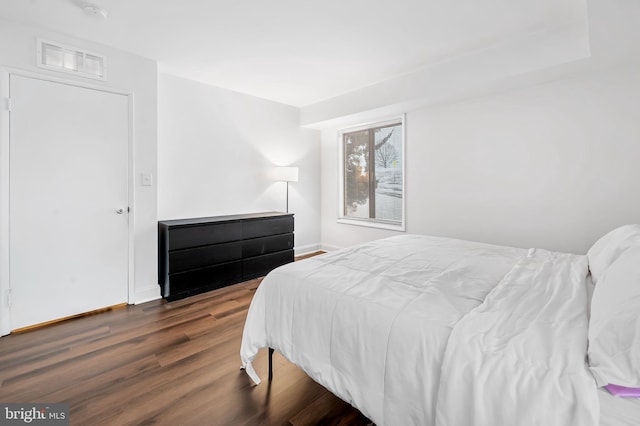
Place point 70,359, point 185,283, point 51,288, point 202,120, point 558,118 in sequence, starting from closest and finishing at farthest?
point 70,359
point 51,288
point 558,118
point 185,283
point 202,120

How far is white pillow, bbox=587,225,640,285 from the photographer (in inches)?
55.8

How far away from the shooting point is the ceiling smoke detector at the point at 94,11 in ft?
7.24

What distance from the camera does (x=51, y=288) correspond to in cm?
263

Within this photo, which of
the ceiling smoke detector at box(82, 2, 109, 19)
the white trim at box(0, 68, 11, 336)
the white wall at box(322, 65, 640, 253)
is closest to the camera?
the ceiling smoke detector at box(82, 2, 109, 19)

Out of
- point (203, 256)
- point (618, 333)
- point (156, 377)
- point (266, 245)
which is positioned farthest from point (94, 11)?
point (618, 333)

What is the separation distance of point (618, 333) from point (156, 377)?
89.2 inches

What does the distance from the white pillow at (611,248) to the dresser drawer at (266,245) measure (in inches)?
126

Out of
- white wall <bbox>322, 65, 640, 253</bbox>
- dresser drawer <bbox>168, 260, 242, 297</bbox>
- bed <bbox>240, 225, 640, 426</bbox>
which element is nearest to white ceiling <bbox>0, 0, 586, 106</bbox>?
white wall <bbox>322, 65, 640, 253</bbox>

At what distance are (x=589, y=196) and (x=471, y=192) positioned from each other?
1048mm

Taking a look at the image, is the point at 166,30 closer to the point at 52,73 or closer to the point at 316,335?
the point at 52,73

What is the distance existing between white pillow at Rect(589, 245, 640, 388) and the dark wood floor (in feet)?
3.57

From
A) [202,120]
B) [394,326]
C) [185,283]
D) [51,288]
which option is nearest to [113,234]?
[51,288]

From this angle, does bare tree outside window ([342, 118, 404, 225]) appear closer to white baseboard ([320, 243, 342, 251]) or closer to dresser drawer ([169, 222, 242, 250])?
white baseboard ([320, 243, 342, 251])

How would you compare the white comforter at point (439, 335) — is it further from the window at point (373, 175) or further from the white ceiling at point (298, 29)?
the window at point (373, 175)
